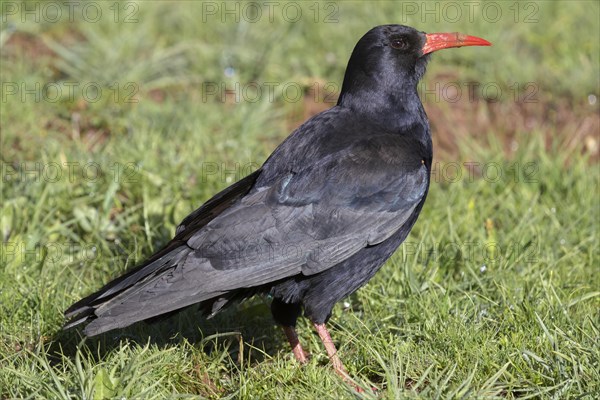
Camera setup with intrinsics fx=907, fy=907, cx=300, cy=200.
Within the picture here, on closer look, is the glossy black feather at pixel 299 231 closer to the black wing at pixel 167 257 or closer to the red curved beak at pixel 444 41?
the black wing at pixel 167 257

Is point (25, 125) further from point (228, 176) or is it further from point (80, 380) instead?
point (80, 380)

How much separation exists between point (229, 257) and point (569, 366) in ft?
5.29

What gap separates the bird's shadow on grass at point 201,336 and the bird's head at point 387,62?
1317mm

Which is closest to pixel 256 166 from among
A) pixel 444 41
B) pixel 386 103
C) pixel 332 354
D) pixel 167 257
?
pixel 386 103

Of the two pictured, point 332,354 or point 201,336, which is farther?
point 201,336

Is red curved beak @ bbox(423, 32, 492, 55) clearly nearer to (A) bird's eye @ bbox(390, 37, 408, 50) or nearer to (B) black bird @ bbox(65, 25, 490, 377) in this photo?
(A) bird's eye @ bbox(390, 37, 408, 50)

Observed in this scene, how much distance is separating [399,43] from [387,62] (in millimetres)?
136


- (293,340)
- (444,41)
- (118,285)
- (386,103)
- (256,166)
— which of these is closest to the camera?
(118,285)

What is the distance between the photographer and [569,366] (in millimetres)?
4043

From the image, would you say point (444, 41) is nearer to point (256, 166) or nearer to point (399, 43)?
point (399, 43)

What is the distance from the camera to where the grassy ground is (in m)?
4.18

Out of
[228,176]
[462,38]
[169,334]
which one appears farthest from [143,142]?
[462,38]

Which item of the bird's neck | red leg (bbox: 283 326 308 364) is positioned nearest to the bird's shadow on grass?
red leg (bbox: 283 326 308 364)

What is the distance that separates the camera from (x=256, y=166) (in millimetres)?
6203
